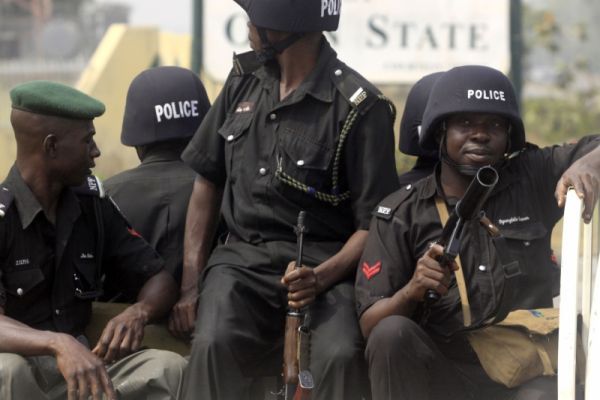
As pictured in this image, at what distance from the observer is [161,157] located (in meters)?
5.75

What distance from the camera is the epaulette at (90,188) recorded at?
5070 mm

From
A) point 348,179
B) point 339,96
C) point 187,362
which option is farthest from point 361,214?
point 187,362

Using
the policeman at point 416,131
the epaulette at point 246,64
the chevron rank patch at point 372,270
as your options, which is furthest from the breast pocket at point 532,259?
the epaulette at point 246,64

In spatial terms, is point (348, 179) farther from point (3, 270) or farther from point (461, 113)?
point (3, 270)

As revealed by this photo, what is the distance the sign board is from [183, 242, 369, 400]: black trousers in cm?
416

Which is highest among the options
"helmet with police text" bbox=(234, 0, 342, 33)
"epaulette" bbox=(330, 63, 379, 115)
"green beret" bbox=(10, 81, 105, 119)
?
"helmet with police text" bbox=(234, 0, 342, 33)

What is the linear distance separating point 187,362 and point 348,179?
0.91 metres

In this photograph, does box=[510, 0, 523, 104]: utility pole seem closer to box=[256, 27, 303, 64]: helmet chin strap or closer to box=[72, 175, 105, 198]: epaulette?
box=[256, 27, 303, 64]: helmet chin strap

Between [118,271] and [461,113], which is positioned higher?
[461,113]

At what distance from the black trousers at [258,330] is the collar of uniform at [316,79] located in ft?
1.87

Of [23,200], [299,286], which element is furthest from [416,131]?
[23,200]

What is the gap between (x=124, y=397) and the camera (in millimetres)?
4789

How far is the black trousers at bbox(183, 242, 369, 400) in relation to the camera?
4.71 meters

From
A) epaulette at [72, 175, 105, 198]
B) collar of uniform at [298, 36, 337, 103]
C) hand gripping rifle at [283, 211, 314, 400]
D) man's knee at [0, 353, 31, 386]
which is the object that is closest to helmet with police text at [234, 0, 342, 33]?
collar of uniform at [298, 36, 337, 103]
